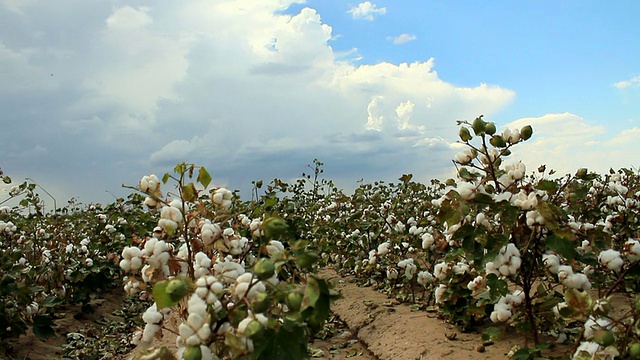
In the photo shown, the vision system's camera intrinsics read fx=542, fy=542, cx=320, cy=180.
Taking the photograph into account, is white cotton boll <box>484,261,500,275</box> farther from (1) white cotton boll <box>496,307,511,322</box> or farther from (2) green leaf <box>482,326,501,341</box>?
(2) green leaf <box>482,326,501,341</box>

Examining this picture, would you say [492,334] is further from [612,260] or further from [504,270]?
[612,260]

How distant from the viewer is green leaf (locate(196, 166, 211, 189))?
260 centimetres

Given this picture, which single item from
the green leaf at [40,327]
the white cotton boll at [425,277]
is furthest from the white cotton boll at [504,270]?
the green leaf at [40,327]

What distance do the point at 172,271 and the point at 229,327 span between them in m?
0.62

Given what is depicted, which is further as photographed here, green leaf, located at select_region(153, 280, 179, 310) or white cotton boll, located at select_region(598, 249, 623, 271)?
white cotton boll, located at select_region(598, 249, 623, 271)

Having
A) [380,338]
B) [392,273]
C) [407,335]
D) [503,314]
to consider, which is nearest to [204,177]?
[503,314]

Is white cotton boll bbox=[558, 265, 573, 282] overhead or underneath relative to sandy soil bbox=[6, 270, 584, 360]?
overhead

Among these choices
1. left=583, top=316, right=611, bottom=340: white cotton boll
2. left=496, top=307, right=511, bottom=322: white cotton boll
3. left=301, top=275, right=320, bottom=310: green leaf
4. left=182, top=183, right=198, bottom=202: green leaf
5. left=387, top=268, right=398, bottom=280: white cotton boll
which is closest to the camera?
left=301, top=275, right=320, bottom=310: green leaf

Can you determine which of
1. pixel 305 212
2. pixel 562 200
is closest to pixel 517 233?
pixel 562 200

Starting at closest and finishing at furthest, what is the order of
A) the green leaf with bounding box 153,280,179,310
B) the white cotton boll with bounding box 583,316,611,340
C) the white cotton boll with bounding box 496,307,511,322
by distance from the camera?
the green leaf with bounding box 153,280,179,310
the white cotton boll with bounding box 583,316,611,340
the white cotton boll with bounding box 496,307,511,322

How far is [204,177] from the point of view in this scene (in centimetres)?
260

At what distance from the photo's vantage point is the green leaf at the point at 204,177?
2.60 m

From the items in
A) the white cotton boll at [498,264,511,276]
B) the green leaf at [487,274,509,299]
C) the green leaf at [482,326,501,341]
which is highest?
the white cotton boll at [498,264,511,276]

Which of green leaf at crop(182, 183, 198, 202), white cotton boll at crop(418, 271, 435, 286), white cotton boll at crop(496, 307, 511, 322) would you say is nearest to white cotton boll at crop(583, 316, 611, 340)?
white cotton boll at crop(496, 307, 511, 322)
